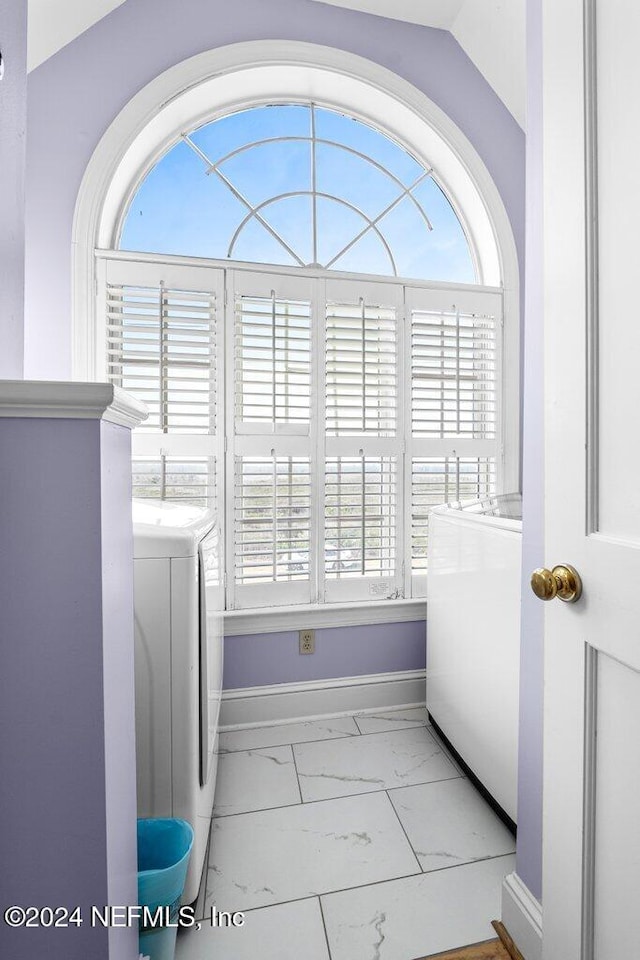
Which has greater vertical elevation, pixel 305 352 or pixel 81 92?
pixel 81 92

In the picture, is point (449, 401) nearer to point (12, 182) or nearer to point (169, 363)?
point (169, 363)

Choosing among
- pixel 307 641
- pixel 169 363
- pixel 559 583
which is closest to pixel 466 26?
pixel 169 363

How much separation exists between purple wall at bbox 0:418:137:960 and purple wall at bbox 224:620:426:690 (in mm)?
1444

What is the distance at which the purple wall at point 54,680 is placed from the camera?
66 cm

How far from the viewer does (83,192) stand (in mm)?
1973


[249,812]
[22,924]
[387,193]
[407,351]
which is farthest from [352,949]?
[387,193]

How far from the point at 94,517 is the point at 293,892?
4.06 ft

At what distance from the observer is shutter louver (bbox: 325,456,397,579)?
2248 mm

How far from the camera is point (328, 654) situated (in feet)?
7.30

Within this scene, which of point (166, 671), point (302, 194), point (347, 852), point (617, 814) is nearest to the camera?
point (617, 814)

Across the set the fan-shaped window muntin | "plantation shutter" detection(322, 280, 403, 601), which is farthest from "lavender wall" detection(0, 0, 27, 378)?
"plantation shutter" detection(322, 280, 403, 601)

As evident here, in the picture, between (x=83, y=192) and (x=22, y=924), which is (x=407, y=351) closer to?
(x=83, y=192)

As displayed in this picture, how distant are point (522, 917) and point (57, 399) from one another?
1.41m

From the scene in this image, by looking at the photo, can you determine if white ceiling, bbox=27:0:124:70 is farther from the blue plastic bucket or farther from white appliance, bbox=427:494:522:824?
the blue plastic bucket
